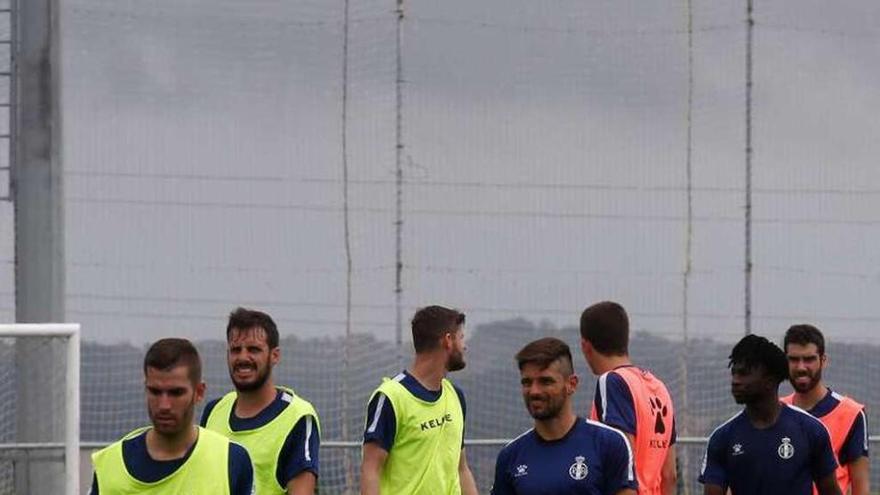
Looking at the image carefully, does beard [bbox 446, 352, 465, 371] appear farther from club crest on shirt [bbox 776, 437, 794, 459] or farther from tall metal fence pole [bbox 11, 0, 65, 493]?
tall metal fence pole [bbox 11, 0, 65, 493]

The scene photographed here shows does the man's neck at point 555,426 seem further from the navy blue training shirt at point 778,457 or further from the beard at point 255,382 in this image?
the navy blue training shirt at point 778,457

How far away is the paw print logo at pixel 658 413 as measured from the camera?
8609mm

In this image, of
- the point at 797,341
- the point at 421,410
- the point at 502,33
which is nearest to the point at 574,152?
the point at 502,33

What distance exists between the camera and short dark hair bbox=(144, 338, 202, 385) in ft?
20.6

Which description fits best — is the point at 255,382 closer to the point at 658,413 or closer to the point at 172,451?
the point at 172,451

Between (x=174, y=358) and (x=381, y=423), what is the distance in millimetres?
2681

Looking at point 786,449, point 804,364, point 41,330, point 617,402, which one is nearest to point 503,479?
point 617,402

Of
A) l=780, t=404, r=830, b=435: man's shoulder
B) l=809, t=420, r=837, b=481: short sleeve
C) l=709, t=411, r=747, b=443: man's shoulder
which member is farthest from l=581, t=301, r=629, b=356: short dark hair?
l=809, t=420, r=837, b=481: short sleeve

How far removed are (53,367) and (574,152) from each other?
21.1 ft

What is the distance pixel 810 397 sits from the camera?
1017 cm

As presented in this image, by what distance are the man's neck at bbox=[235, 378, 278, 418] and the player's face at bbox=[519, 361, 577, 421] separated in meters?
1.23

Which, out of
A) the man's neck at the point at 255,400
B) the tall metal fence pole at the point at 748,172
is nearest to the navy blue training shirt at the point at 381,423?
the man's neck at the point at 255,400

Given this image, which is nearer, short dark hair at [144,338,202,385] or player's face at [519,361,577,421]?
short dark hair at [144,338,202,385]

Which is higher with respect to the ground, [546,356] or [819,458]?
[546,356]
